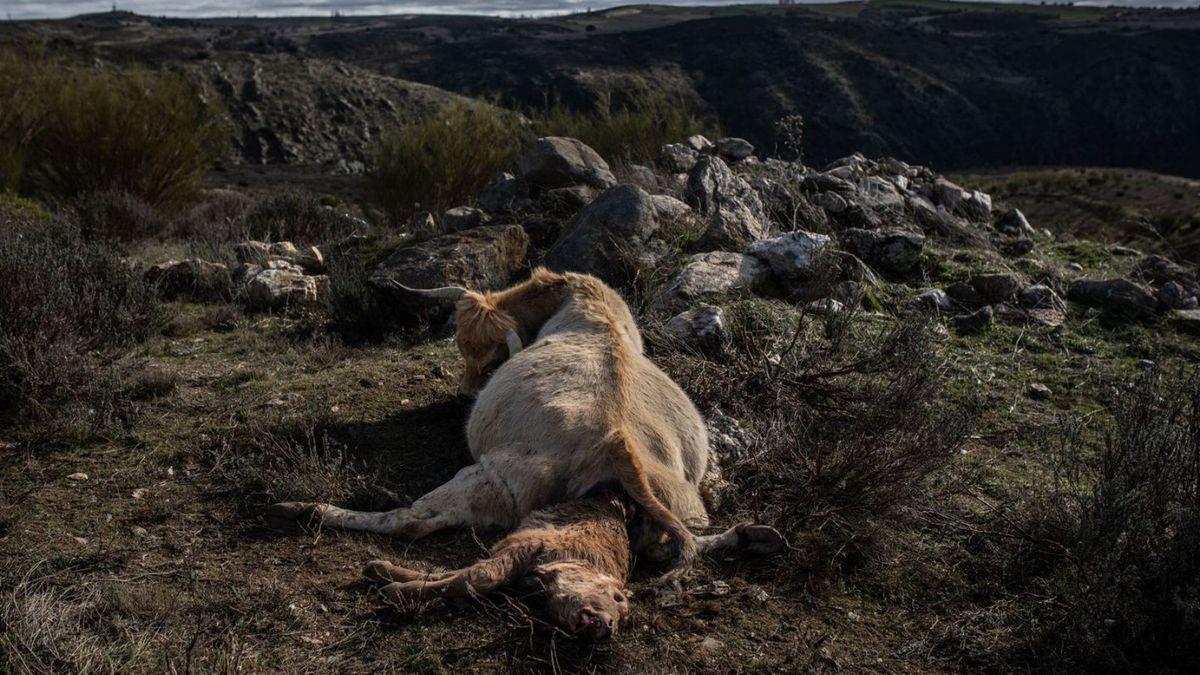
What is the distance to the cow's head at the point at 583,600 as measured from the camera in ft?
9.31

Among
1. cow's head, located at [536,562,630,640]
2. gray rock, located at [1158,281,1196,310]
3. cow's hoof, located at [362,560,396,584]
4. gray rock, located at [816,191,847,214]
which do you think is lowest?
gray rock, located at [1158,281,1196,310]

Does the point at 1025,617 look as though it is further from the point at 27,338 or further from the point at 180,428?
→ the point at 27,338

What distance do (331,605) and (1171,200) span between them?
36.6 m

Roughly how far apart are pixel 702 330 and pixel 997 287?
3.71m

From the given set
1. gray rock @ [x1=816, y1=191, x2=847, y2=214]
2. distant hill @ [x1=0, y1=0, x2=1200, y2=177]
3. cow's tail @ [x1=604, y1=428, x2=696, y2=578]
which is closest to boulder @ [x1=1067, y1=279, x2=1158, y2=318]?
gray rock @ [x1=816, y1=191, x2=847, y2=214]

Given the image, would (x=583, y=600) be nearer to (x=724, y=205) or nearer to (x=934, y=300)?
(x=934, y=300)

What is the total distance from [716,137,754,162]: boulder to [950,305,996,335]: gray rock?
4975 millimetres

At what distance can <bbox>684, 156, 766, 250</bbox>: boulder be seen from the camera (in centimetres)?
795

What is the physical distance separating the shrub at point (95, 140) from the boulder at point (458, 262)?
8844 mm

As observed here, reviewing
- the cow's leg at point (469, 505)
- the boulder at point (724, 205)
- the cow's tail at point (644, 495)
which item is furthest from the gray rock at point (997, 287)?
the cow's leg at point (469, 505)

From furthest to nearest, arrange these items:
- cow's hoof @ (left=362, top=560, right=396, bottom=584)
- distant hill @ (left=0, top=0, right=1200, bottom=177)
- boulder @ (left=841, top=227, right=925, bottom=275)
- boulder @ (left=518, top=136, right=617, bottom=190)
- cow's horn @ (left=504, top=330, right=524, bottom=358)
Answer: distant hill @ (left=0, top=0, right=1200, bottom=177)
boulder @ (left=518, top=136, right=617, bottom=190)
boulder @ (left=841, top=227, right=925, bottom=275)
cow's horn @ (left=504, top=330, right=524, bottom=358)
cow's hoof @ (left=362, top=560, right=396, bottom=584)

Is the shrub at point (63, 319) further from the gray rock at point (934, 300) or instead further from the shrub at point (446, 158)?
the shrub at point (446, 158)

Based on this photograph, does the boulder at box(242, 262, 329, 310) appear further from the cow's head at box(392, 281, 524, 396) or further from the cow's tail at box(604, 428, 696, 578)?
the cow's tail at box(604, 428, 696, 578)

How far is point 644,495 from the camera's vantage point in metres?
3.38
